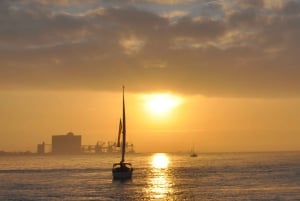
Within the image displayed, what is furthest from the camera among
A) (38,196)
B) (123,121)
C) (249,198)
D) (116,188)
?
(123,121)

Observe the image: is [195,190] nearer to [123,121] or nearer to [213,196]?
[213,196]

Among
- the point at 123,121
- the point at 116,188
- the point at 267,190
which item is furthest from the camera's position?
the point at 123,121

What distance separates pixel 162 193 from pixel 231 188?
19.0 m

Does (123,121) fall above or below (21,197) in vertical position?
above

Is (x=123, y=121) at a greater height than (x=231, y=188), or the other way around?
(x=123, y=121)

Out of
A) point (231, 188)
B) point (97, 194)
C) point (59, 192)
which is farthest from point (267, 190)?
point (59, 192)

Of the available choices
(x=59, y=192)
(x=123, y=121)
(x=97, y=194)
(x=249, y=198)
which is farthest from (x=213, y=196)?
(x=123, y=121)

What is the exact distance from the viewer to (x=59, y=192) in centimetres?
11875

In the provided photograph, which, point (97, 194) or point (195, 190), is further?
point (195, 190)

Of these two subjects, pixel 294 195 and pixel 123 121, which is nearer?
pixel 294 195

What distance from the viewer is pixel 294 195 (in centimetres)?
10494

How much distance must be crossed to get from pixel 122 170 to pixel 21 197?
2026 inches

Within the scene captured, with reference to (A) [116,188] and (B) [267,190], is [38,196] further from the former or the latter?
(B) [267,190]

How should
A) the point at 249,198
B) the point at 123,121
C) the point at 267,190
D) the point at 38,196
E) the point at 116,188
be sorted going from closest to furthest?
the point at 249,198, the point at 38,196, the point at 267,190, the point at 116,188, the point at 123,121
